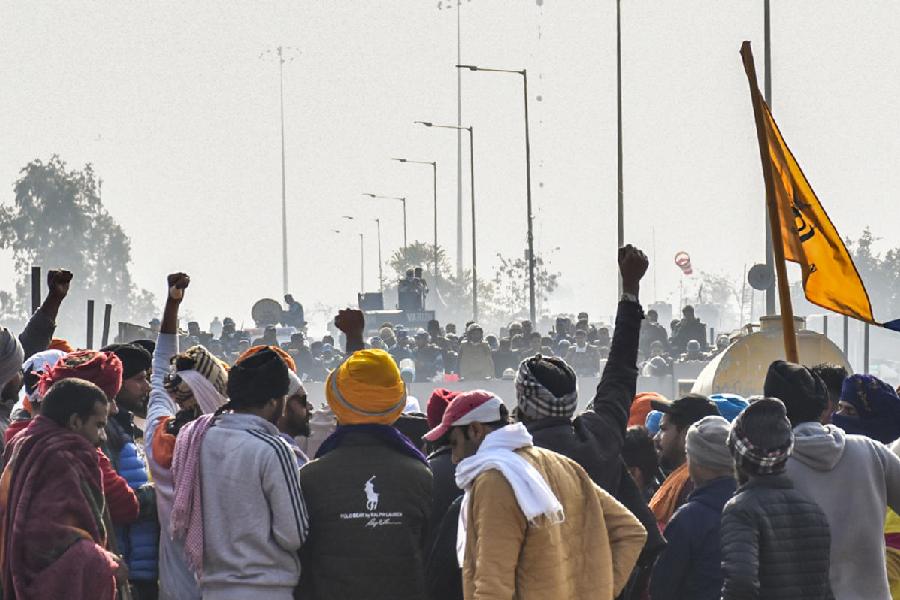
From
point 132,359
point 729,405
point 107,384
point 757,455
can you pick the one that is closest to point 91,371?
point 107,384

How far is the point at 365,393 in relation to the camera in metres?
6.73

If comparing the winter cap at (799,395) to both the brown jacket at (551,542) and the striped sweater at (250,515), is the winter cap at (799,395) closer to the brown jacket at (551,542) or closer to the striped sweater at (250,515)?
the brown jacket at (551,542)

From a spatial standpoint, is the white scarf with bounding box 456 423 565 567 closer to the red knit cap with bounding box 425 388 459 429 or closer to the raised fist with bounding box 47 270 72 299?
the red knit cap with bounding box 425 388 459 429

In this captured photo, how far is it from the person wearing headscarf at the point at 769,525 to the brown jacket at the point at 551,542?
343mm

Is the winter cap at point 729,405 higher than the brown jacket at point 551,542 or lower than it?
higher

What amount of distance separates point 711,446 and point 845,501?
0.61 metres

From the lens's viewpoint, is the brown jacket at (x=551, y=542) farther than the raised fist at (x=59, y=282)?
No

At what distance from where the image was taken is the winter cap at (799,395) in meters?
7.14

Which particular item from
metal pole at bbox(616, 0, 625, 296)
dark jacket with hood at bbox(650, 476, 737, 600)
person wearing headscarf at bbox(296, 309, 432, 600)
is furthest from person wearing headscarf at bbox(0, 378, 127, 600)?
metal pole at bbox(616, 0, 625, 296)

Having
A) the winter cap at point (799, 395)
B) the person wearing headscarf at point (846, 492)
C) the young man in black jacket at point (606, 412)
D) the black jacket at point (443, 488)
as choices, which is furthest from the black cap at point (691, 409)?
the black jacket at point (443, 488)

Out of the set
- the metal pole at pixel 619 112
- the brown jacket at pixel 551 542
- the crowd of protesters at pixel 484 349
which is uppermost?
the metal pole at pixel 619 112

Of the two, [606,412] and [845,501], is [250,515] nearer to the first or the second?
[606,412]

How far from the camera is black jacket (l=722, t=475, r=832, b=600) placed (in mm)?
6387

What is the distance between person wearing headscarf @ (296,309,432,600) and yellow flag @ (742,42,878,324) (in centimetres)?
406
